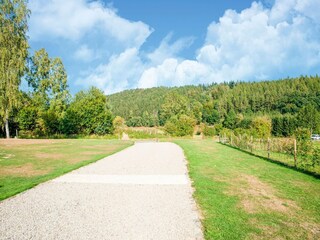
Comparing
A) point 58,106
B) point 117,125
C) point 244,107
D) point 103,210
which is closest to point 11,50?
point 58,106

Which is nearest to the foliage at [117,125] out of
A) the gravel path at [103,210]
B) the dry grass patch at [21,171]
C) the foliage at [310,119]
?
the dry grass patch at [21,171]

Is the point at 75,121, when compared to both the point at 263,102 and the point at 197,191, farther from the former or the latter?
the point at 263,102

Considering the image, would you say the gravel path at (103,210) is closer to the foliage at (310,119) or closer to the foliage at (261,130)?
the foliage at (261,130)

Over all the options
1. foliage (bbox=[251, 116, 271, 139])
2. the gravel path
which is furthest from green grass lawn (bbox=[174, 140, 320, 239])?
foliage (bbox=[251, 116, 271, 139])

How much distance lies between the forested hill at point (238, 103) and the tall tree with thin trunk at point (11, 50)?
185ft

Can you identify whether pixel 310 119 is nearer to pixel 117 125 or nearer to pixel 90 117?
pixel 117 125

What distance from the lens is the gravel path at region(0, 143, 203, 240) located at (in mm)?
4961

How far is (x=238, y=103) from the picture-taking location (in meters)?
134

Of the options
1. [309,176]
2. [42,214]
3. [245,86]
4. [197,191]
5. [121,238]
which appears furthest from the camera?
[245,86]

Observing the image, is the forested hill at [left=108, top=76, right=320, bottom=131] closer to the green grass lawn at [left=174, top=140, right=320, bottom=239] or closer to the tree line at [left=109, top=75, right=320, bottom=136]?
the tree line at [left=109, top=75, right=320, bottom=136]

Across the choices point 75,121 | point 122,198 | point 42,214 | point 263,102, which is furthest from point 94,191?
point 263,102

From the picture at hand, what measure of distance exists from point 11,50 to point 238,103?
384ft

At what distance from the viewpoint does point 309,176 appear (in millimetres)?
10883

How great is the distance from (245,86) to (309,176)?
156m
